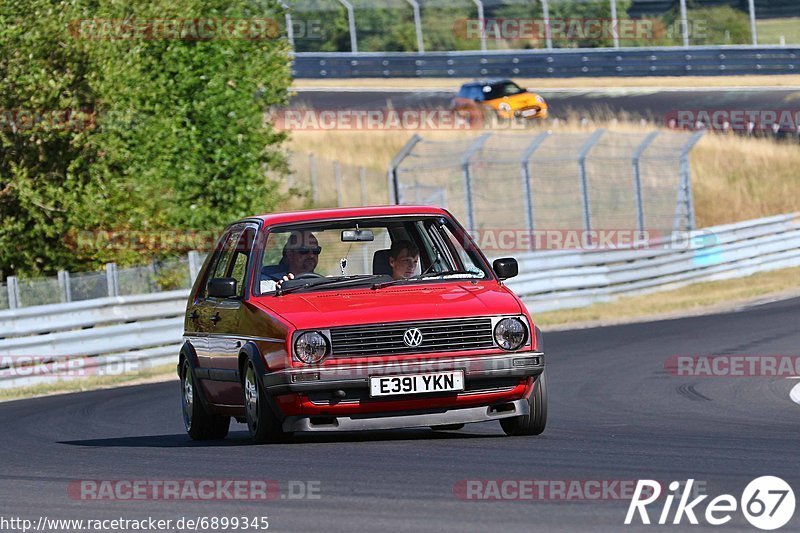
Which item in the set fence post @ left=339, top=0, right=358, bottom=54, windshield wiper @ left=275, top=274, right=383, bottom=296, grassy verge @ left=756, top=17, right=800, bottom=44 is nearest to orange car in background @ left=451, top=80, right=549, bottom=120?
fence post @ left=339, top=0, right=358, bottom=54

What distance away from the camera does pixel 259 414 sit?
9.64m

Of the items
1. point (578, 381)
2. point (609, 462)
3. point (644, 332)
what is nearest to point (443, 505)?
point (609, 462)

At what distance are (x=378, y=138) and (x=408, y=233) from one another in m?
38.0

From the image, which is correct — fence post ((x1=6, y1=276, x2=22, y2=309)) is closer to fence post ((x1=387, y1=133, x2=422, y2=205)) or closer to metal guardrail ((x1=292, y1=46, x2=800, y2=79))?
fence post ((x1=387, y1=133, x2=422, y2=205))

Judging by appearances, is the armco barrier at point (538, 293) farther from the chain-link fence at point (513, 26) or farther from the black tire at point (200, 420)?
the chain-link fence at point (513, 26)

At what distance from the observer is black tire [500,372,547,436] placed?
31.7 feet

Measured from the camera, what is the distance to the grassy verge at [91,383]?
18656 millimetres

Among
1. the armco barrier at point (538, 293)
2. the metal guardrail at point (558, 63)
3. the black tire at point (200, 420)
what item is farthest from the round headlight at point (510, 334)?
the metal guardrail at point (558, 63)

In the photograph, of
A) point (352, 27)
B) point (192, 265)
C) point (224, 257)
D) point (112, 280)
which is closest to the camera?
point (224, 257)

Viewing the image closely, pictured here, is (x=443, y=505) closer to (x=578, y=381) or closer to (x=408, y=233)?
(x=408, y=233)

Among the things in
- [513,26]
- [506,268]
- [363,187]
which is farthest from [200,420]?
[513,26]

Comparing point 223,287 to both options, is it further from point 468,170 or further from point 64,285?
point 468,170

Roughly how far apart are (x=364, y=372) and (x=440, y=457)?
0.89 meters

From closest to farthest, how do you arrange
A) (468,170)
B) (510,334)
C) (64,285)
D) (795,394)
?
(510,334), (795,394), (64,285), (468,170)
